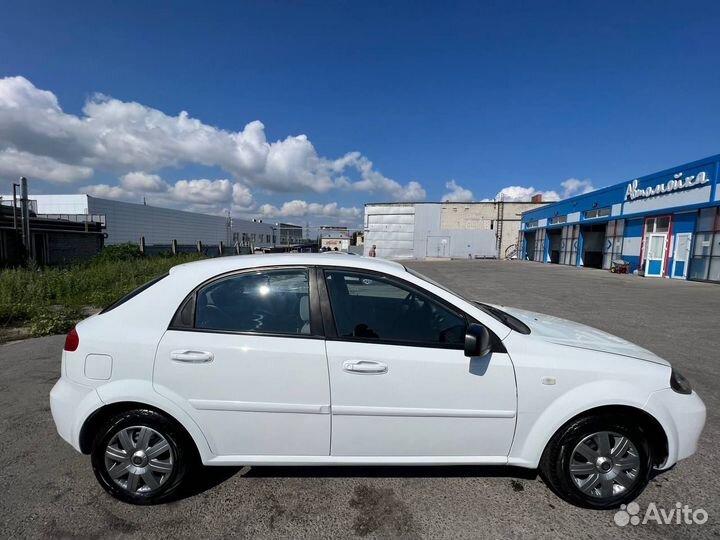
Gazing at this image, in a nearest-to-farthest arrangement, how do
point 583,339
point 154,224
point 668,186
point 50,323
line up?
point 583,339 < point 50,323 < point 668,186 < point 154,224

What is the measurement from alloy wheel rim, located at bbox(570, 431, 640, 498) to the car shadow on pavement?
0.38 meters

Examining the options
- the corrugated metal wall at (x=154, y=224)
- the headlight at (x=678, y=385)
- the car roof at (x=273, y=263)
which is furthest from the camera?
the corrugated metal wall at (x=154, y=224)

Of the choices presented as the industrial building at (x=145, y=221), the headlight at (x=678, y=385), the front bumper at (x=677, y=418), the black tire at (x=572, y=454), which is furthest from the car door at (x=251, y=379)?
the industrial building at (x=145, y=221)

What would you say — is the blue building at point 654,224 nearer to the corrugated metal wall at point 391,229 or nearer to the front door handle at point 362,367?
the corrugated metal wall at point 391,229

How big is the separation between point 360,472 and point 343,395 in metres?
0.84

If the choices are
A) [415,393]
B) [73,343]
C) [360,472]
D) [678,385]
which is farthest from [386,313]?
[73,343]

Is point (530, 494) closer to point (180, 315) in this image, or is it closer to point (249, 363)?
point (249, 363)

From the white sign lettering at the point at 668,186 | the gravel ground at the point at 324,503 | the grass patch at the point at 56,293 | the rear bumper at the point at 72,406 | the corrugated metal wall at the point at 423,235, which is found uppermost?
the white sign lettering at the point at 668,186

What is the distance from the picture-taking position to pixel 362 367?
2121mm

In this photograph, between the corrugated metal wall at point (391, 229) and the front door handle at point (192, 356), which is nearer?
the front door handle at point (192, 356)

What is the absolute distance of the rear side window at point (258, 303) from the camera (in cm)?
225

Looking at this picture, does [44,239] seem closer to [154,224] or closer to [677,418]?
[677,418]

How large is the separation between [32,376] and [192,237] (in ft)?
190

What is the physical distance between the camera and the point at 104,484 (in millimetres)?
2254
